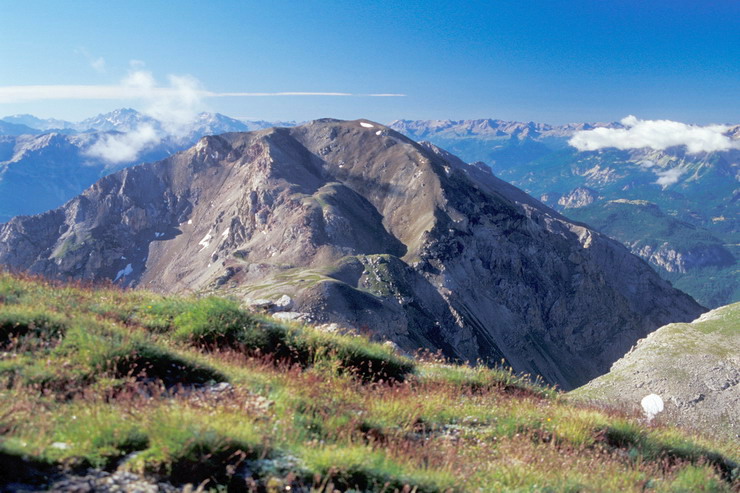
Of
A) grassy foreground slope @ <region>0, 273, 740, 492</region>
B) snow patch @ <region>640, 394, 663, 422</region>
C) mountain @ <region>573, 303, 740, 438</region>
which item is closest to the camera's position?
grassy foreground slope @ <region>0, 273, 740, 492</region>

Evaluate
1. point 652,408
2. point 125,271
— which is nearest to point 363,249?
point 125,271

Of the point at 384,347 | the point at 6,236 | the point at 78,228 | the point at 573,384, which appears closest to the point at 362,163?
the point at 573,384

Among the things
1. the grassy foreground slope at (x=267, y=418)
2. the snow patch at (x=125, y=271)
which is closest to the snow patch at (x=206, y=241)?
the snow patch at (x=125, y=271)

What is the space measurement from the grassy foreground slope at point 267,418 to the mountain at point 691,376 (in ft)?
127

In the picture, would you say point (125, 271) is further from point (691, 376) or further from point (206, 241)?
point (691, 376)

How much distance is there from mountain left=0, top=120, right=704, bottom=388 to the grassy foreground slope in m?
61.5

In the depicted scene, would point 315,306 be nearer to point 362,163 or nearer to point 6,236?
point 362,163

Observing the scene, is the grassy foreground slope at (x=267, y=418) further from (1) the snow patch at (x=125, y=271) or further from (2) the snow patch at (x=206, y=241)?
(1) the snow patch at (x=125, y=271)

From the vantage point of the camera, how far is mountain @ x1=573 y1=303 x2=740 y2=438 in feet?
150

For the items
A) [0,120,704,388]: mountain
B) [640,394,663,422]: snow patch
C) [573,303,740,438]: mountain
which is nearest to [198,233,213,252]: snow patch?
[0,120,704,388]: mountain

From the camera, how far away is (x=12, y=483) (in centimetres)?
490

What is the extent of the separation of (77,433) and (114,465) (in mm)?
698

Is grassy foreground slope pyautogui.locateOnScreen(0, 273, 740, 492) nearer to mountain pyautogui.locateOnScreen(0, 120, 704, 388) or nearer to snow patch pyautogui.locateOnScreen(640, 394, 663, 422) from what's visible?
snow patch pyautogui.locateOnScreen(640, 394, 663, 422)

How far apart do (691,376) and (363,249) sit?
3364 inches
